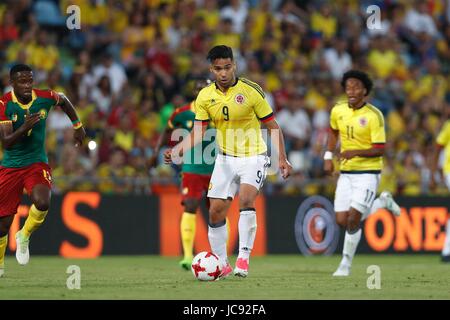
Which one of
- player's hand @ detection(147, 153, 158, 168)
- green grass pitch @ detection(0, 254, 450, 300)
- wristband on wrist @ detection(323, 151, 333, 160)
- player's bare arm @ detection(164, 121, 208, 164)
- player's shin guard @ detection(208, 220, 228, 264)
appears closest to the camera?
green grass pitch @ detection(0, 254, 450, 300)

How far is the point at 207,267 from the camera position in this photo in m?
12.4

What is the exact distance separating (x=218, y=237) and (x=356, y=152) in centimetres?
232

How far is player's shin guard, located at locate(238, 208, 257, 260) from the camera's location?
41.8 feet

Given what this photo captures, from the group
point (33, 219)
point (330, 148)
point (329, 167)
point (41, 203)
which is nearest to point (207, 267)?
point (41, 203)

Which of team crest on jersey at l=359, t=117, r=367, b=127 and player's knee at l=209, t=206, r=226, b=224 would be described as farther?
team crest on jersey at l=359, t=117, r=367, b=127

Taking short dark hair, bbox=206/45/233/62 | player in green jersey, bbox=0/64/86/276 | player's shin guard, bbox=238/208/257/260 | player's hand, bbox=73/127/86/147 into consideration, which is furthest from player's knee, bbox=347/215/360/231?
player in green jersey, bbox=0/64/86/276

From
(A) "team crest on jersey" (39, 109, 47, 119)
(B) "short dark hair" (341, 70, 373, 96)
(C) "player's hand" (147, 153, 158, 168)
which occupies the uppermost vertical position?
(B) "short dark hair" (341, 70, 373, 96)

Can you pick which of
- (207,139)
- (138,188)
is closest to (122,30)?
(138,188)

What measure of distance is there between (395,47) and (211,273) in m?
14.6

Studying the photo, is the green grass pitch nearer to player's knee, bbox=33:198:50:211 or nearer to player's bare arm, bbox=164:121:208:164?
player's knee, bbox=33:198:50:211

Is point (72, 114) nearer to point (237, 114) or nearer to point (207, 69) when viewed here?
point (237, 114)

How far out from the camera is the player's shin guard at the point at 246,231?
1274 cm

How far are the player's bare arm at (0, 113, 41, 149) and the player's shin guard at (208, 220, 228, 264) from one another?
96.3 inches

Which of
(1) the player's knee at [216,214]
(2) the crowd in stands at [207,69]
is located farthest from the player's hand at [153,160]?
(1) the player's knee at [216,214]
